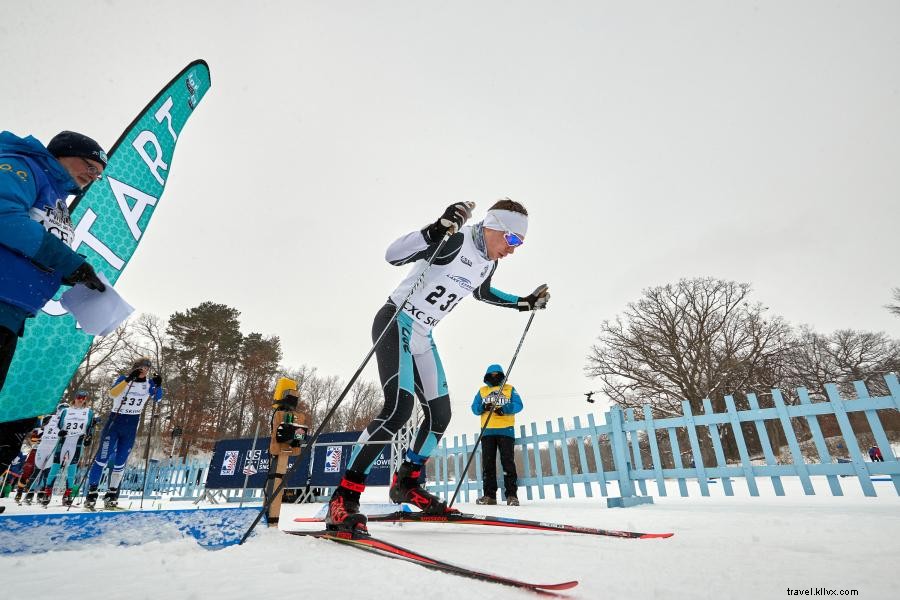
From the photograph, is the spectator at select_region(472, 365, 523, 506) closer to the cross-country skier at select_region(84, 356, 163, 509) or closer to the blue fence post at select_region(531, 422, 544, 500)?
the blue fence post at select_region(531, 422, 544, 500)

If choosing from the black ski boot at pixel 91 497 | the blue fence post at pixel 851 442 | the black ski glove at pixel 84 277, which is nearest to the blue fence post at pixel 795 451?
the blue fence post at pixel 851 442

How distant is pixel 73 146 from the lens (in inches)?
88.0

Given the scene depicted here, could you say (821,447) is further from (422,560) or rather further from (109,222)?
(109,222)

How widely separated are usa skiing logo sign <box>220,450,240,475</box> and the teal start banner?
904cm

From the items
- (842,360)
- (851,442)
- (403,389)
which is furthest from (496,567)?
(842,360)

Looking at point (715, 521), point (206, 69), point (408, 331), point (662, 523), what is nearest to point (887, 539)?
point (715, 521)

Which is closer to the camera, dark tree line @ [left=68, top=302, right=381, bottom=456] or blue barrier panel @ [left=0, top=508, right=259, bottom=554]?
blue barrier panel @ [left=0, top=508, right=259, bottom=554]

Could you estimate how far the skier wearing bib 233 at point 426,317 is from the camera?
9.40 ft

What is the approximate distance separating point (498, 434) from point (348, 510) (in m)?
4.59

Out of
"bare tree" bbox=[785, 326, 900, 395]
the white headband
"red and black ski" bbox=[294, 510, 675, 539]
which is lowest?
"red and black ski" bbox=[294, 510, 675, 539]

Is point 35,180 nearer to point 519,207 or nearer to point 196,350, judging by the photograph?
point 519,207

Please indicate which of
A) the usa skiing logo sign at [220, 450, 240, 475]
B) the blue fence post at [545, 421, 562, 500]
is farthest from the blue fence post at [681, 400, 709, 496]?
the usa skiing logo sign at [220, 450, 240, 475]

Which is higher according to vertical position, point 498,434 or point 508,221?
point 508,221

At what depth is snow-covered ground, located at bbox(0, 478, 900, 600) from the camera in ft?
3.86
